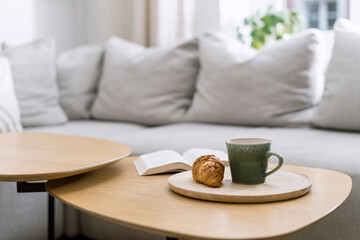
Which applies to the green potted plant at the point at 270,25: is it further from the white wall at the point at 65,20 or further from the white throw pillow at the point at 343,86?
the white wall at the point at 65,20

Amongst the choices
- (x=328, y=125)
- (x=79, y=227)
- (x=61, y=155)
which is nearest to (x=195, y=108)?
(x=328, y=125)

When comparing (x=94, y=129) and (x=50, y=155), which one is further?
(x=94, y=129)

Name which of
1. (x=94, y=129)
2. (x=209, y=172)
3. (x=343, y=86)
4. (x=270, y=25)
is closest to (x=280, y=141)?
(x=343, y=86)

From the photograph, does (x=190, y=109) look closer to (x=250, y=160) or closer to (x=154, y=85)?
(x=154, y=85)

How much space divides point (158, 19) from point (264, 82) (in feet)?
3.56

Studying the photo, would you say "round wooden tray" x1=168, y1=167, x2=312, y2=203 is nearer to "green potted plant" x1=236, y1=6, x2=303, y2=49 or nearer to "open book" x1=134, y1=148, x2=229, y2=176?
"open book" x1=134, y1=148, x2=229, y2=176

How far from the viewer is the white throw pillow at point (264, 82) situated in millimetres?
1831

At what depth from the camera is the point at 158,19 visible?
8.86 feet

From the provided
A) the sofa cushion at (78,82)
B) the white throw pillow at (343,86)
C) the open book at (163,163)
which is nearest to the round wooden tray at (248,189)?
the open book at (163,163)

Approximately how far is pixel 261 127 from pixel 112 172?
3.21 ft

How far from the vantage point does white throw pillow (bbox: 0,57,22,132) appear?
5.74 feet

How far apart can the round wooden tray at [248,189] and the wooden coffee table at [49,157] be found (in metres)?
0.26

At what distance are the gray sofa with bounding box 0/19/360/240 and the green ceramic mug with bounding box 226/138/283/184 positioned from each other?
440 mm

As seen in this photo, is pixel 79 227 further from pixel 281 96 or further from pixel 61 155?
pixel 281 96
